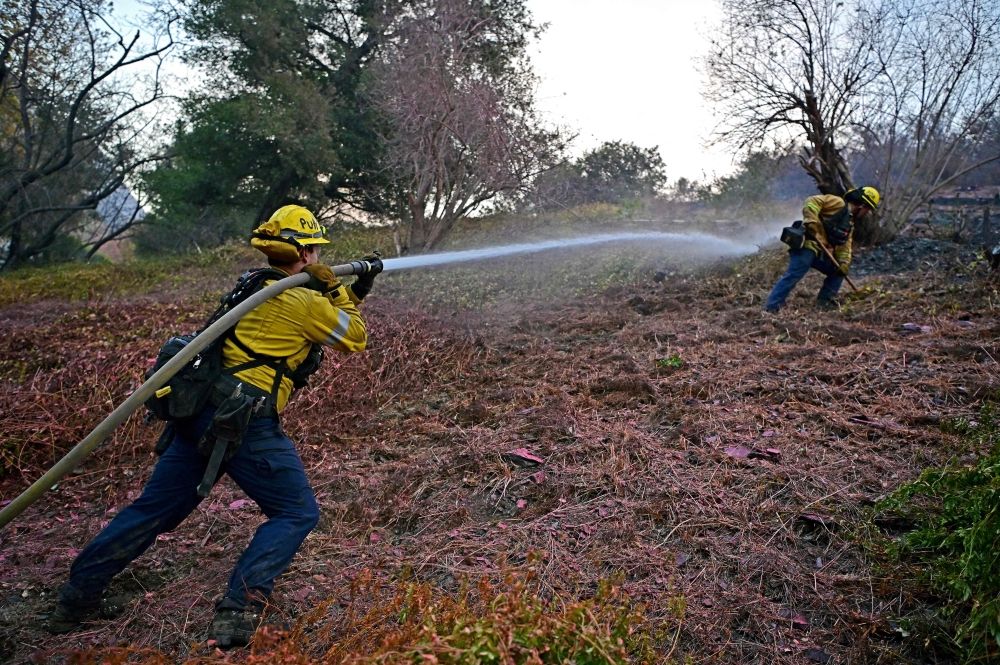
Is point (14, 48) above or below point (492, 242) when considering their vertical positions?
above

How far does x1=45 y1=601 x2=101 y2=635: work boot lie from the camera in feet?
9.75

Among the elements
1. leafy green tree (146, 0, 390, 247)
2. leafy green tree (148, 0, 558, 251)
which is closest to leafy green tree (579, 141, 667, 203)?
leafy green tree (148, 0, 558, 251)

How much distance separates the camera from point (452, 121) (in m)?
11.9

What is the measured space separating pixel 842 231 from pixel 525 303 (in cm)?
394

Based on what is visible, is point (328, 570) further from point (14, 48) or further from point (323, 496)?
point (14, 48)

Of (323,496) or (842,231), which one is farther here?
(842,231)

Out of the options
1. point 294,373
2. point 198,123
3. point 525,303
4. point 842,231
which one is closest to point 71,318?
point 525,303

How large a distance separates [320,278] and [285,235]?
279 millimetres

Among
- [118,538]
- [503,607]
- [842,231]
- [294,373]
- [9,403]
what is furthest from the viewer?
[842,231]

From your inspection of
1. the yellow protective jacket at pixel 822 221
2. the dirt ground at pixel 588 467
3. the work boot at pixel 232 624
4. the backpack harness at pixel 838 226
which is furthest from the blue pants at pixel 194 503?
the backpack harness at pixel 838 226

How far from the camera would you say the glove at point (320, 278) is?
3.23 meters

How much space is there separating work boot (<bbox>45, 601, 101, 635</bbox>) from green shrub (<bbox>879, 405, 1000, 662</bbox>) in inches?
134

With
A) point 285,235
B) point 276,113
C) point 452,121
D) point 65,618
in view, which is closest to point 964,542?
point 285,235

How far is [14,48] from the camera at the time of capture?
45.8 feet
